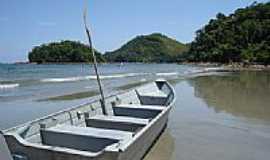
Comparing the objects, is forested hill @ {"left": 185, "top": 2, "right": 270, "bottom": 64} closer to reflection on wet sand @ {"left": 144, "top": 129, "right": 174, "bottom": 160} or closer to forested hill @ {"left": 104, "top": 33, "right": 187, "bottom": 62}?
forested hill @ {"left": 104, "top": 33, "right": 187, "bottom": 62}

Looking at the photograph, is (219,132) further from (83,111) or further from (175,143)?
(83,111)

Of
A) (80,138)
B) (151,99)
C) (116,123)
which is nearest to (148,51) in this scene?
(151,99)

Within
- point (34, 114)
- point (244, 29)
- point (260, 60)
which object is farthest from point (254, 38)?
point (34, 114)

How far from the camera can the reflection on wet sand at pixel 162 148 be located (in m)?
6.25

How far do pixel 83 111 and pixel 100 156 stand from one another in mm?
2977

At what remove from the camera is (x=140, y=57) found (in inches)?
6181

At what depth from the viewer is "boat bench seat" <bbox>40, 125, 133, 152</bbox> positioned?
509 centimetres

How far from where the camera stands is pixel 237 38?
3583 inches

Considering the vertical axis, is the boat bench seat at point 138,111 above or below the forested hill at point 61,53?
below

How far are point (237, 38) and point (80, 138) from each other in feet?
302

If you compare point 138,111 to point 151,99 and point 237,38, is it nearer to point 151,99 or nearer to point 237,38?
point 151,99

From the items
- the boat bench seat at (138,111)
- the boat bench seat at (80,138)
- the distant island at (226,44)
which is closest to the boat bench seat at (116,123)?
the boat bench seat at (80,138)

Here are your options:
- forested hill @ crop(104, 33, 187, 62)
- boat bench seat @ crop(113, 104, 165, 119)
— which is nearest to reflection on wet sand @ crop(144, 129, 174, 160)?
boat bench seat @ crop(113, 104, 165, 119)

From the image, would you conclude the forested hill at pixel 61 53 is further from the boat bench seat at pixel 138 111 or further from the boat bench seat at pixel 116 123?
the boat bench seat at pixel 116 123
